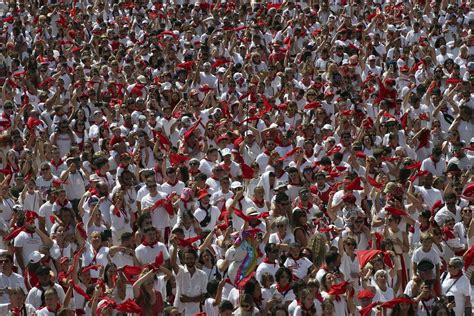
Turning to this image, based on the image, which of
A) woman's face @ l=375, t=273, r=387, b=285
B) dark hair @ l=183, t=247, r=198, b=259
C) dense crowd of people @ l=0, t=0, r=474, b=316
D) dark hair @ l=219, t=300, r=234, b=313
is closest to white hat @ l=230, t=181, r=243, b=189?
dense crowd of people @ l=0, t=0, r=474, b=316

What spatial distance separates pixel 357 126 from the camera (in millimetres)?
19062

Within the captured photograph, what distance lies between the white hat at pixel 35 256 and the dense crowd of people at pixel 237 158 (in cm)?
10

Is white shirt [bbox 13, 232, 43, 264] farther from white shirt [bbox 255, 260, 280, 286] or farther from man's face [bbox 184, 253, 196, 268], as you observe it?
white shirt [bbox 255, 260, 280, 286]

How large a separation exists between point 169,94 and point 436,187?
6276 mm

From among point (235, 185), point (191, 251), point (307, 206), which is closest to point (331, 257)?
point (191, 251)

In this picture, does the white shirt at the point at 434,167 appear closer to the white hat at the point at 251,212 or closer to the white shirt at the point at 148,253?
the white hat at the point at 251,212

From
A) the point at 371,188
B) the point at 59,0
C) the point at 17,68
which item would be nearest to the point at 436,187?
the point at 371,188

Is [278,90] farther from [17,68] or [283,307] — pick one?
[283,307]

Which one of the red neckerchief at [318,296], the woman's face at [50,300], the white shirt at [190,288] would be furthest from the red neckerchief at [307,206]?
the woman's face at [50,300]

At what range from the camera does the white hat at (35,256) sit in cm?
1409

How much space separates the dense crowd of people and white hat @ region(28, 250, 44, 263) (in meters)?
0.10

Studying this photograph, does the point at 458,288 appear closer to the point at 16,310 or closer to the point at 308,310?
the point at 308,310

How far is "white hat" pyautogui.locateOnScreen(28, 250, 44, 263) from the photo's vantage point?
46.2 feet

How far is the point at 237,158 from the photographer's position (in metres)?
17.6
